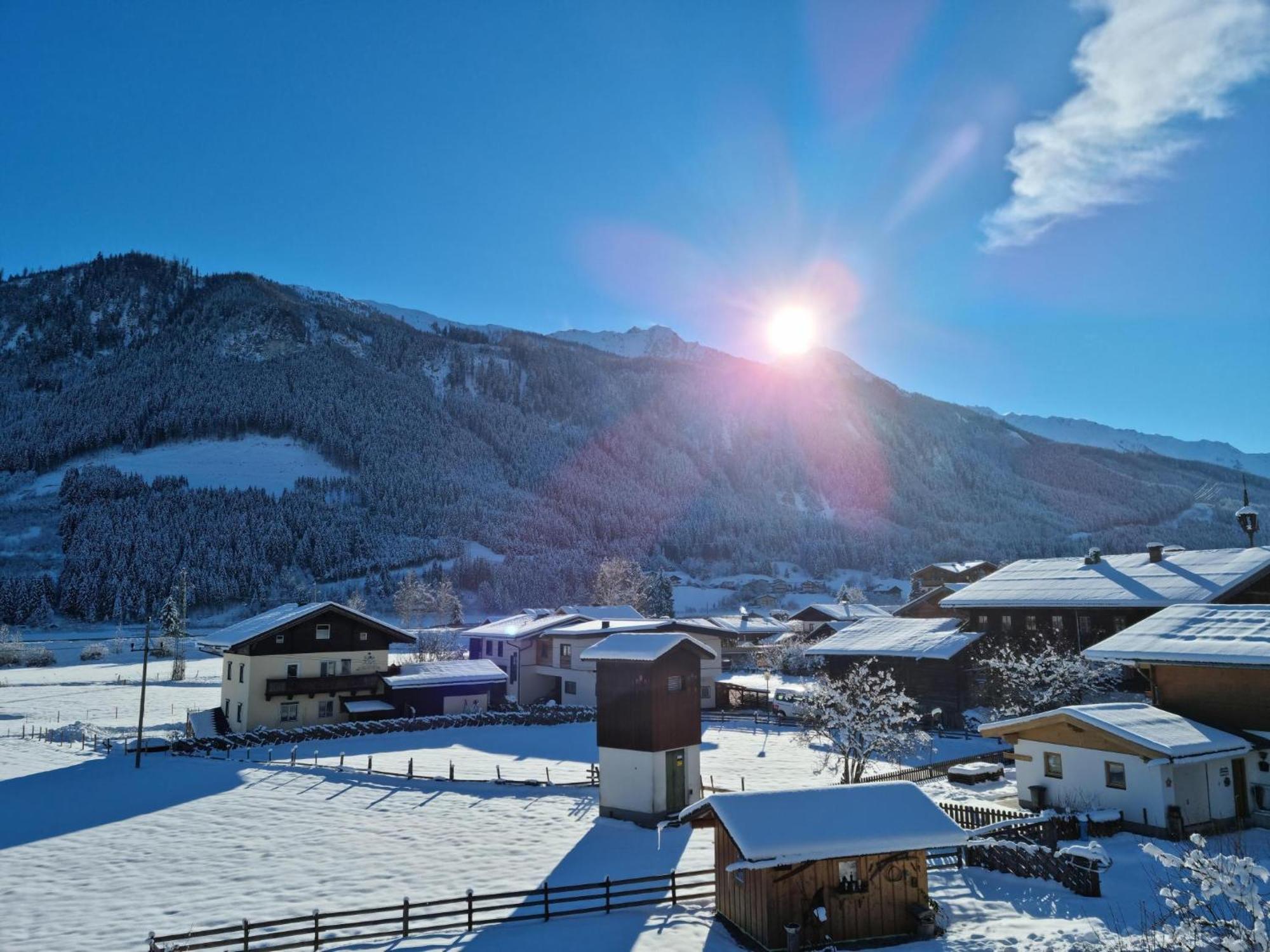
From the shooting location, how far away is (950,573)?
93812mm

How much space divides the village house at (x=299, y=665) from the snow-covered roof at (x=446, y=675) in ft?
4.82

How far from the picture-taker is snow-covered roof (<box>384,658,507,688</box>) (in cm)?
5044

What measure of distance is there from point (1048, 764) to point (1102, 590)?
822 inches

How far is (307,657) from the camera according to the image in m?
47.8

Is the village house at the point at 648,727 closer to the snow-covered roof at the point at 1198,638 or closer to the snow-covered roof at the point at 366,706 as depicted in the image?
the snow-covered roof at the point at 1198,638

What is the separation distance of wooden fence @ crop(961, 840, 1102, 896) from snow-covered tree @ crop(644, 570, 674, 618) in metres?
81.1

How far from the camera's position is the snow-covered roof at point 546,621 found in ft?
191

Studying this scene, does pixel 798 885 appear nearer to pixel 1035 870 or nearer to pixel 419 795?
pixel 1035 870

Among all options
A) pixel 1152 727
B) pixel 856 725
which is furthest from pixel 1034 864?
pixel 856 725

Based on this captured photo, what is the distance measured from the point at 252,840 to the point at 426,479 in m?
172

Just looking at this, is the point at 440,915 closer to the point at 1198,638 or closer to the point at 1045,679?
the point at 1198,638

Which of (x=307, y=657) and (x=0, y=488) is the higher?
(x=0, y=488)

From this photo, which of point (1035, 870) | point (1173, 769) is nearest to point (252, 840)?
point (1035, 870)

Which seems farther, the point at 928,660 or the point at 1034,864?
the point at 928,660
